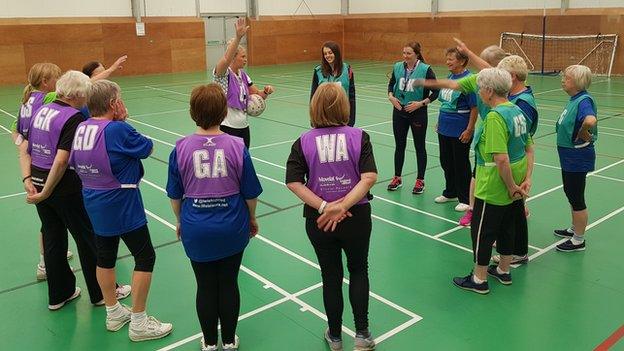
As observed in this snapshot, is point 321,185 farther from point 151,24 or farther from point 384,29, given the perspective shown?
point 384,29

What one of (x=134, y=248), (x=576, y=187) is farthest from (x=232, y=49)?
(x=576, y=187)

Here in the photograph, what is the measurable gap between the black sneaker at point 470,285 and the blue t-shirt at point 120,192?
2640 mm

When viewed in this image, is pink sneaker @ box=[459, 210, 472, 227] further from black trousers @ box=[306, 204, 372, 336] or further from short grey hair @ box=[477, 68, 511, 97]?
black trousers @ box=[306, 204, 372, 336]

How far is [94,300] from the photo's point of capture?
4484 mm

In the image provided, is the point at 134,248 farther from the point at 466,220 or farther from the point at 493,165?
the point at 466,220

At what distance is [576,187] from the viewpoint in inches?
206

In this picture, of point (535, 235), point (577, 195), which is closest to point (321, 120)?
point (577, 195)

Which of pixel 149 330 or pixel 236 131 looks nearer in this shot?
pixel 149 330

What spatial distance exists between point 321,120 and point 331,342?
1.51 metres

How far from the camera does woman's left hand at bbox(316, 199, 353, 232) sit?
3369 mm

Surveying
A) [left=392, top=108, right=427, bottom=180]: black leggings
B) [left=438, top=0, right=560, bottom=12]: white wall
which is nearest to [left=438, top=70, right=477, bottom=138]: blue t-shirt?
[left=392, top=108, right=427, bottom=180]: black leggings

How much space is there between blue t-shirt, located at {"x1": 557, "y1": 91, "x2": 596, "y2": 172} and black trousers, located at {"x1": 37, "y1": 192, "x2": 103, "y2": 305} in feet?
13.6

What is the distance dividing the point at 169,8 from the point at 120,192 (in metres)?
21.5

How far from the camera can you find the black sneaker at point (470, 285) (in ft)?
15.0
